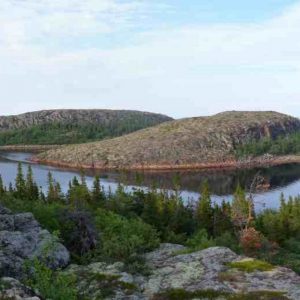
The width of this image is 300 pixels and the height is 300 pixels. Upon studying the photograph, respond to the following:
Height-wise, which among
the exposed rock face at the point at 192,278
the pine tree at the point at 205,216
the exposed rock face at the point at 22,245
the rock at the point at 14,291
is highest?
the rock at the point at 14,291

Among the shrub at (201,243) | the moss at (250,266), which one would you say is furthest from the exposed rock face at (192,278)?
the shrub at (201,243)

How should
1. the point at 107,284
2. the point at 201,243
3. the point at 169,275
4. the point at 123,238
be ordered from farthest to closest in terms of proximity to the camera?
the point at 201,243
the point at 123,238
the point at 169,275
the point at 107,284

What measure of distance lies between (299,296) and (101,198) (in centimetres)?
9115

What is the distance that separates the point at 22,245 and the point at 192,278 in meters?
9.29

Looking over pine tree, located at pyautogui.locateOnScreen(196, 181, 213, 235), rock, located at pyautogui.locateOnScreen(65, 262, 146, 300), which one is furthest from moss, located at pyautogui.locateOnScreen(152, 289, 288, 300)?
pine tree, located at pyautogui.locateOnScreen(196, 181, 213, 235)

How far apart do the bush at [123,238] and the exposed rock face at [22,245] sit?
101 inches

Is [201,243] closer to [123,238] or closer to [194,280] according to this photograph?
[123,238]

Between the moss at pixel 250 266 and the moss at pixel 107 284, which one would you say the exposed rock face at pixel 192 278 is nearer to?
the moss at pixel 107 284

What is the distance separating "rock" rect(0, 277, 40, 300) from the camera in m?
14.7

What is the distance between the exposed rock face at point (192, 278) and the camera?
22000 mm

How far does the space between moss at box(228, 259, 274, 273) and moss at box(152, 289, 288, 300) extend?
10.0ft

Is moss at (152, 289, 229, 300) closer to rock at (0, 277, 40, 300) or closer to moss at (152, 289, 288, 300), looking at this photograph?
moss at (152, 289, 288, 300)

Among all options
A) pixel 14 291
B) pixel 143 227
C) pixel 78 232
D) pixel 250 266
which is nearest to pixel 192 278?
pixel 250 266

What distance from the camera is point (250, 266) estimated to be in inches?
964
